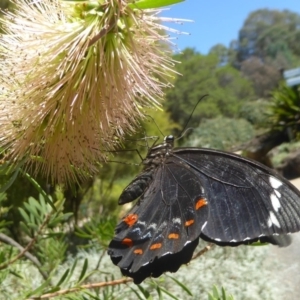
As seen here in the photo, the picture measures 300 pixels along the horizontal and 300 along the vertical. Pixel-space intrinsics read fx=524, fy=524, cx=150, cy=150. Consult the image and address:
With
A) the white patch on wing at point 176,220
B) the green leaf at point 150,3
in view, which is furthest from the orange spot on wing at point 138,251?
the green leaf at point 150,3

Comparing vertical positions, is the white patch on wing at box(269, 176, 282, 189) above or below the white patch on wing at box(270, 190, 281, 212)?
above

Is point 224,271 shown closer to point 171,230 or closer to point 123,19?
point 171,230

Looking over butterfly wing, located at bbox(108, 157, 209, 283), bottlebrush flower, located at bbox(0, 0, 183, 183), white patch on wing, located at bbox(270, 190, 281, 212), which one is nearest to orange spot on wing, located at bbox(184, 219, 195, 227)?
butterfly wing, located at bbox(108, 157, 209, 283)

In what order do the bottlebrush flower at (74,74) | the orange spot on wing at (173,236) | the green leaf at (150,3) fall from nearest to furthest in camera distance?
the green leaf at (150,3) < the bottlebrush flower at (74,74) < the orange spot on wing at (173,236)

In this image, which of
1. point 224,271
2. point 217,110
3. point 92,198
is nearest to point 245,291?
point 224,271

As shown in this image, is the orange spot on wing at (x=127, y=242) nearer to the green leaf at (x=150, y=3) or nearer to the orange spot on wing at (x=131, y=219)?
the orange spot on wing at (x=131, y=219)

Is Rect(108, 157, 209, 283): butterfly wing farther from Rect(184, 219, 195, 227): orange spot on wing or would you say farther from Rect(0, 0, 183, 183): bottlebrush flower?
Rect(0, 0, 183, 183): bottlebrush flower
